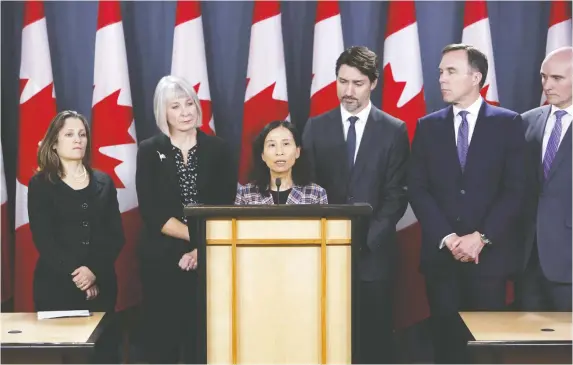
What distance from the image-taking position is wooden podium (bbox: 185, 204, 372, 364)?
3.11 metres

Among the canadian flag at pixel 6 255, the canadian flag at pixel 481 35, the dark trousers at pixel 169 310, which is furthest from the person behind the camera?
the canadian flag at pixel 6 255

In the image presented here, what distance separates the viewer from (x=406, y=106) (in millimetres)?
4727

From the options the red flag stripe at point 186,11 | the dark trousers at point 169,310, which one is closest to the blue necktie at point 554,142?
the dark trousers at point 169,310

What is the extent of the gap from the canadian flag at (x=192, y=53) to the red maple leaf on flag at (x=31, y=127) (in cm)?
72

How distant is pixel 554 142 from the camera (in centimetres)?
410

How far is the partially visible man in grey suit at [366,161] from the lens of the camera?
4180mm

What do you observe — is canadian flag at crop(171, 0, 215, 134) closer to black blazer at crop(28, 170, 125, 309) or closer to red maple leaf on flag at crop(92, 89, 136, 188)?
red maple leaf on flag at crop(92, 89, 136, 188)

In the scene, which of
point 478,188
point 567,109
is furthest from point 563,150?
point 478,188

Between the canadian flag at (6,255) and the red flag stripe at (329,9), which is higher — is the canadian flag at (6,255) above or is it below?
below

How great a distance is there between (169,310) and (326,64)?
1548 millimetres

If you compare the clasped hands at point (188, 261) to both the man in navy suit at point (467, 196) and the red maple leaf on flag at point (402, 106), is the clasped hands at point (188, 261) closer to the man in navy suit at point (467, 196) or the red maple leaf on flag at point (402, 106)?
the man in navy suit at point (467, 196)

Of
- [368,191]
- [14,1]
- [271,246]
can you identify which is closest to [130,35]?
[14,1]

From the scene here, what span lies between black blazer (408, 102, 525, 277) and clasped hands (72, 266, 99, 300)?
62.4 inches

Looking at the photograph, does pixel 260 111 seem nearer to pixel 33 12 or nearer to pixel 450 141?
pixel 450 141
